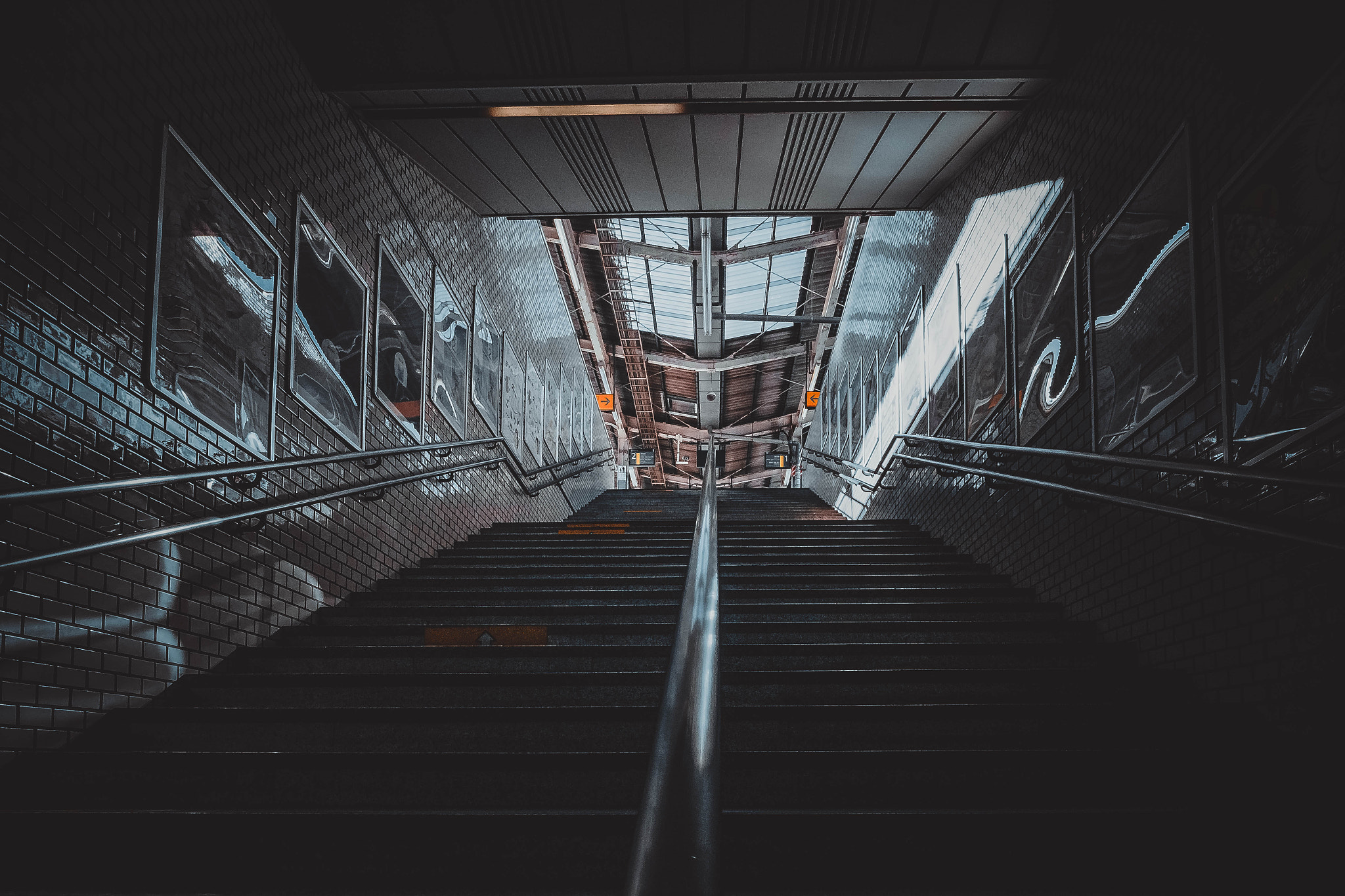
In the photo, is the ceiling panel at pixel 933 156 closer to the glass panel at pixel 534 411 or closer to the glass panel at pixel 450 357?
the glass panel at pixel 450 357

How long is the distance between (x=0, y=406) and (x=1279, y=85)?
3969 mm

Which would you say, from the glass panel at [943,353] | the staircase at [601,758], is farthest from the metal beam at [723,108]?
the staircase at [601,758]

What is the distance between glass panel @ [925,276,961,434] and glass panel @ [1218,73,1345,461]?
3.43 metres

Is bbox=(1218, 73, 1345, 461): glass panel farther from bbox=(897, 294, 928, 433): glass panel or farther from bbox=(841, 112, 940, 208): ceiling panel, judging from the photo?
bbox=(897, 294, 928, 433): glass panel

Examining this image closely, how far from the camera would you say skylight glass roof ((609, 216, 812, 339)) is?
11484 millimetres

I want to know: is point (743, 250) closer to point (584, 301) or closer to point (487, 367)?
point (584, 301)

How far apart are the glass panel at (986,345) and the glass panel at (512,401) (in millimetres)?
4167

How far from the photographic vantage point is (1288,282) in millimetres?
2613

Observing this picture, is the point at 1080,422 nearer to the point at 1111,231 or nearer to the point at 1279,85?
the point at 1111,231

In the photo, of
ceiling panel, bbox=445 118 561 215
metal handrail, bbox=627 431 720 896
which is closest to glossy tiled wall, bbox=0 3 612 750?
ceiling panel, bbox=445 118 561 215

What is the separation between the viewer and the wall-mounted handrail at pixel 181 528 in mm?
2199

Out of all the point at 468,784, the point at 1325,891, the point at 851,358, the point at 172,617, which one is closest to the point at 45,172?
the point at 172,617

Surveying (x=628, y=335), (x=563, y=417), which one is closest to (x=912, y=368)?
(x=563, y=417)

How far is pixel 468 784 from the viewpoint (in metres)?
2.25
